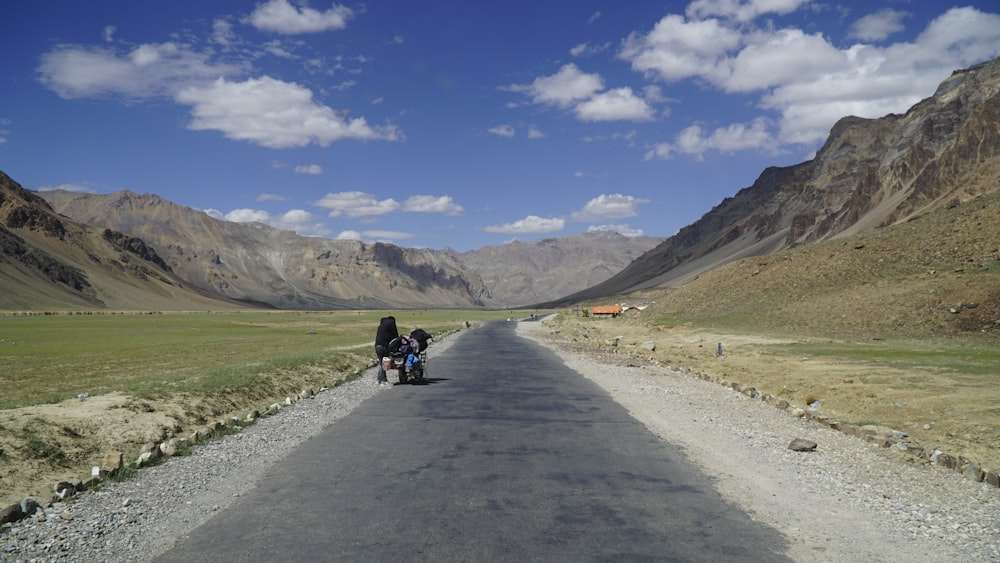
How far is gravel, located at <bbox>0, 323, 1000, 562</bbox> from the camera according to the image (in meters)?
7.66

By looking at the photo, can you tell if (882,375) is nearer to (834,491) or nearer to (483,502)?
(834,491)

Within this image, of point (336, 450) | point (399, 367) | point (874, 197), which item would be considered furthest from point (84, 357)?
point (874, 197)

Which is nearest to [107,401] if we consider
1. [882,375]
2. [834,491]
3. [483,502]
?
[483,502]

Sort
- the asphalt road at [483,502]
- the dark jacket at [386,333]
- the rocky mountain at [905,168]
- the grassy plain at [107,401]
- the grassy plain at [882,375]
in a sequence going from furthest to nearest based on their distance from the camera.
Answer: the rocky mountain at [905,168] < the dark jacket at [386,333] < the grassy plain at [882,375] < the grassy plain at [107,401] < the asphalt road at [483,502]

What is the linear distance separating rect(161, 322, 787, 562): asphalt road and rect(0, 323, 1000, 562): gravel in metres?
0.47

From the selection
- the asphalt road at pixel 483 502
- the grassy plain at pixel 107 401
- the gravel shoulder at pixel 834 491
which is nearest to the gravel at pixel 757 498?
the gravel shoulder at pixel 834 491

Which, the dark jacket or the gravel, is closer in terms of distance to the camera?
the gravel

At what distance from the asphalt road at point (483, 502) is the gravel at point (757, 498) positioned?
0.47 metres

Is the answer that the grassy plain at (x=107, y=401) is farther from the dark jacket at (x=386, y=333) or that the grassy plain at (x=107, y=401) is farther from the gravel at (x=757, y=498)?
the dark jacket at (x=386, y=333)

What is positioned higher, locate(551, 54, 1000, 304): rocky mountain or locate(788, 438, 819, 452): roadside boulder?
locate(551, 54, 1000, 304): rocky mountain

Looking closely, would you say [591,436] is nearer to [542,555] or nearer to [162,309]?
[542,555]

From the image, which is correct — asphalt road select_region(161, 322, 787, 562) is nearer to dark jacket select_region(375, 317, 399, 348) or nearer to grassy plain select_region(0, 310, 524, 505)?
grassy plain select_region(0, 310, 524, 505)

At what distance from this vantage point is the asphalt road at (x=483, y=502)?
7289 mm

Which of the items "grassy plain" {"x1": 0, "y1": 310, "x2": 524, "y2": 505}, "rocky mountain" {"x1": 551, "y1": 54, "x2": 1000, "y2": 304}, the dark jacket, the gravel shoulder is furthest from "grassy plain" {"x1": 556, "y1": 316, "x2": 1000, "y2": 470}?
"rocky mountain" {"x1": 551, "y1": 54, "x2": 1000, "y2": 304}
